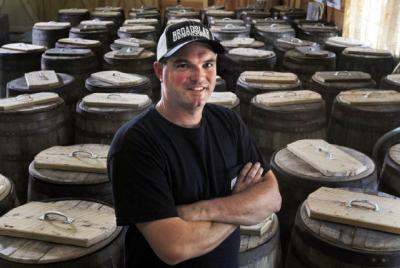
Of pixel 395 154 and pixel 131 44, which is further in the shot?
pixel 131 44

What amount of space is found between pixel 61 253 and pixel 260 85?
3199mm

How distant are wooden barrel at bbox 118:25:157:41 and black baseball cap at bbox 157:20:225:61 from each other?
6285 mm

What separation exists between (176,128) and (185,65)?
280 millimetres

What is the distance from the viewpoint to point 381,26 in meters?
6.78

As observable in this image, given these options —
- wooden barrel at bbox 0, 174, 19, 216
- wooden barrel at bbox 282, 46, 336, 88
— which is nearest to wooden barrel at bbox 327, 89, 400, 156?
wooden barrel at bbox 282, 46, 336, 88

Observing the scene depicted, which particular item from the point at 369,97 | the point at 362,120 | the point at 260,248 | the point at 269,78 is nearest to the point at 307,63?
the point at 269,78

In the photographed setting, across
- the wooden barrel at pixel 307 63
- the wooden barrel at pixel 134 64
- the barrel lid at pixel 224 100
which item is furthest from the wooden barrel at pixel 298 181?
the wooden barrel at pixel 134 64

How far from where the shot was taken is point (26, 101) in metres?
4.45

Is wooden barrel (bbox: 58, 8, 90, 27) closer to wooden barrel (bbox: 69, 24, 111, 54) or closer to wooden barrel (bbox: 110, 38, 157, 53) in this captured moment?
wooden barrel (bbox: 69, 24, 111, 54)

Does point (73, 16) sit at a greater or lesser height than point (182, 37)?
lesser

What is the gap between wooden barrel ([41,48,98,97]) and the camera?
20.5ft

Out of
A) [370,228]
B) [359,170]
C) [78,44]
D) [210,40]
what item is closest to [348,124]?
[359,170]

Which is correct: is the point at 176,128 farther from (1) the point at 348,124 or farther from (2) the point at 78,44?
(2) the point at 78,44

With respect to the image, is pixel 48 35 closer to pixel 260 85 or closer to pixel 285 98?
pixel 260 85
